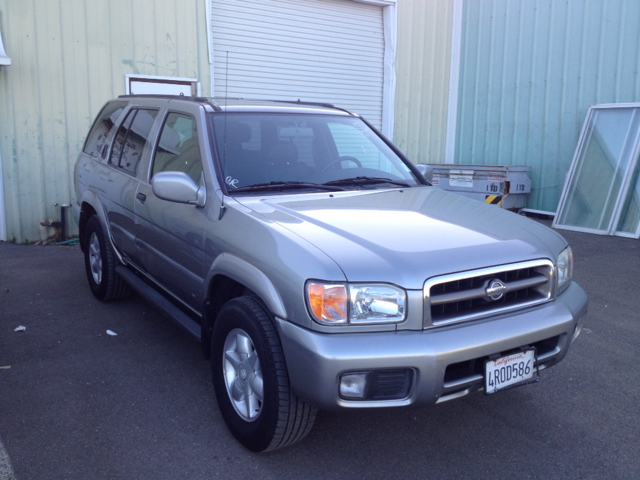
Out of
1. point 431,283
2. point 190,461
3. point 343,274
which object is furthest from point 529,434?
point 190,461

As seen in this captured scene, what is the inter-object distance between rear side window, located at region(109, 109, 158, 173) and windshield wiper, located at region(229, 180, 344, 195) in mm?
1305

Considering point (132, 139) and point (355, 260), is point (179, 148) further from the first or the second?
point (355, 260)

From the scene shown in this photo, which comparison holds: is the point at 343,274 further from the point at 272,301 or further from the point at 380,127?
the point at 380,127

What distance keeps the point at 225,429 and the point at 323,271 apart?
1263 millimetres

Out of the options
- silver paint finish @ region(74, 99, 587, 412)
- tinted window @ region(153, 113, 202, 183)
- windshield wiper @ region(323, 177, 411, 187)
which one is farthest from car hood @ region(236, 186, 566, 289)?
tinted window @ region(153, 113, 202, 183)

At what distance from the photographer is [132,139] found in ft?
14.6

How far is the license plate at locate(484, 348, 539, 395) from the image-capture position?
252 centimetres

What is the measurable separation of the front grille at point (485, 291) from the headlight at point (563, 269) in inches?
7.8

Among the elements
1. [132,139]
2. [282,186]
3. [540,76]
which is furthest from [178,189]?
[540,76]

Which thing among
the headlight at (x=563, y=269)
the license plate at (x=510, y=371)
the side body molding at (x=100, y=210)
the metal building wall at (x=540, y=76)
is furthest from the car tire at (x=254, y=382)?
the metal building wall at (x=540, y=76)

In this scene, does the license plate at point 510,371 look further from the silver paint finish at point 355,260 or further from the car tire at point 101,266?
the car tire at point 101,266

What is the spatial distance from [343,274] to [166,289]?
190 cm

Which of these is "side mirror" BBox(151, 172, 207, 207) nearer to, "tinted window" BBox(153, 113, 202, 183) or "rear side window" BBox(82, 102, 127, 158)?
"tinted window" BBox(153, 113, 202, 183)

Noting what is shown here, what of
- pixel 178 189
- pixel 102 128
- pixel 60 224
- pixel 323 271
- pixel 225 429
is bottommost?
pixel 225 429
